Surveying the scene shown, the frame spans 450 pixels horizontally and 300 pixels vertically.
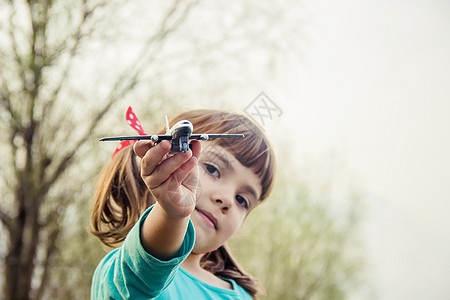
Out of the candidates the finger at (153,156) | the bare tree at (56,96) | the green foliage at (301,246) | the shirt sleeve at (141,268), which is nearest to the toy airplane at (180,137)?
the finger at (153,156)

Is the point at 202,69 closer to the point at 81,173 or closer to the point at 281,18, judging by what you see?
the point at 281,18

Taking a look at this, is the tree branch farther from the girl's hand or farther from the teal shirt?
the girl's hand

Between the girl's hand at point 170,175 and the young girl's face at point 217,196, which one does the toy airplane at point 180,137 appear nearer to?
the girl's hand at point 170,175

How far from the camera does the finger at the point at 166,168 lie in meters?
0.39

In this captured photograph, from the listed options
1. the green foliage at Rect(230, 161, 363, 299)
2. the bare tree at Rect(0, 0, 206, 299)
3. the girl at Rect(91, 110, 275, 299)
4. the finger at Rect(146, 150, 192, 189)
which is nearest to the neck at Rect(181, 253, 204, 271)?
the girl at Rect(91, 110, 275, 299)

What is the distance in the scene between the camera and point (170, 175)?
0.41 metres

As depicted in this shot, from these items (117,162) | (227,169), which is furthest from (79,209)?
(227,169)

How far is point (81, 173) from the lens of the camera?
2.16 m

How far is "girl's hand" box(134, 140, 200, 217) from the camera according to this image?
0.39 m

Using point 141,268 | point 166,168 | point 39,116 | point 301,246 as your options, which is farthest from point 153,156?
point 301,246

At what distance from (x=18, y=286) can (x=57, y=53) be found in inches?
39.3

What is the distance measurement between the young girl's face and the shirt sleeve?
157 millimetres

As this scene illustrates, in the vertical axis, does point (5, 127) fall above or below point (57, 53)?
below

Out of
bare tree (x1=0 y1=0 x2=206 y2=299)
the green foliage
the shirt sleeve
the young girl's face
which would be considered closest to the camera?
the shirt sleeve
